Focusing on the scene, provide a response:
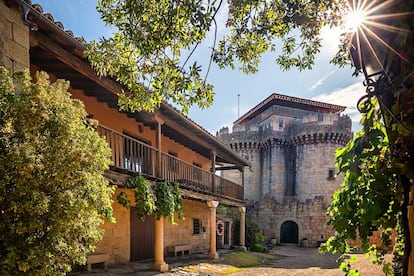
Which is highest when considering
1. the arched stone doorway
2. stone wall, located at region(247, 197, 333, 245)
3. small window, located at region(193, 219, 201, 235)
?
small window, located at region(193, 219, 201, 235)

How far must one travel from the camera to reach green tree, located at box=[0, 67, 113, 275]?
3.17 metres

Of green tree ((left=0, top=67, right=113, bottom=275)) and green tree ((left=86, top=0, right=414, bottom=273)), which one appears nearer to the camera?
green tree ((left=86, top=0, right=414, bottom=273))

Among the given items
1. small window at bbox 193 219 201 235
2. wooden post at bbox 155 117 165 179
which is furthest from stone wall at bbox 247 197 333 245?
wooden post at bbox 155 117 165 179

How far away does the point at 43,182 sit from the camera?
11.0 ft

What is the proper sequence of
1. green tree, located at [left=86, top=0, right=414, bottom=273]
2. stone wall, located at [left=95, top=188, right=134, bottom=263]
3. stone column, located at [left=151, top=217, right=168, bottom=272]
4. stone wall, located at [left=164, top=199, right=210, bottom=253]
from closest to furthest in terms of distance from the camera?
green tree, located at [left=86, top=0, right=414, bottom=273] < stone column, located at [left=151, top=217, right=168, bottom=272] < stone wall, located at [left=95, top=188, right=134, bottom=263] < stone wall, located at [left=164, top=199, right=210, bottom=253]

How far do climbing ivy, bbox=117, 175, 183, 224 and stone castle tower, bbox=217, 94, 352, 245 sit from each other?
65.9ft

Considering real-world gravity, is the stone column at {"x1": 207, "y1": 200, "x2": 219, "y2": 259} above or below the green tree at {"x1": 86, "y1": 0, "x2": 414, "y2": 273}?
below

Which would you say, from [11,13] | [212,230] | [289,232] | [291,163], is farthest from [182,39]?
[291,163]

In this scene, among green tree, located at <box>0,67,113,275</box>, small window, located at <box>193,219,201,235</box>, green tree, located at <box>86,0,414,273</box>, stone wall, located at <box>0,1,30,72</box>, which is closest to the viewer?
green tree, located at <box>86,0,414,273</box>

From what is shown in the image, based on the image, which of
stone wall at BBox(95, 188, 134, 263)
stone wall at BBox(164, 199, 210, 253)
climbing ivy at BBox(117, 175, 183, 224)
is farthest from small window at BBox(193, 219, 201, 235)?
climbing ivy at BBox(117, 175, 183, 224)

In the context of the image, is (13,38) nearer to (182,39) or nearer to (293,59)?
(182,39)

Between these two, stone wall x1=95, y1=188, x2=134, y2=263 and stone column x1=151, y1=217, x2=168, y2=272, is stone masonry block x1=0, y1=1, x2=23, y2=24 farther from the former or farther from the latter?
stone column x1=151, y1=217, x2=168, y2=272

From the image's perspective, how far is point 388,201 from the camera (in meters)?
2.35

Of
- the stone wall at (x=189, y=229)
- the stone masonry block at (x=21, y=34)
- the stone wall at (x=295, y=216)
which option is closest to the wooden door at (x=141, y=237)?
the stone wall at (x=189, y=229)
